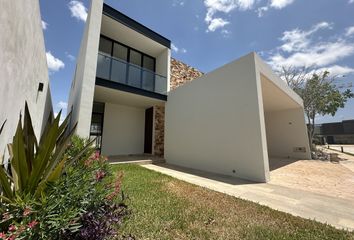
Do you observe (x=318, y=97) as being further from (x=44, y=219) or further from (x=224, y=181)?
(x=44, y=219)

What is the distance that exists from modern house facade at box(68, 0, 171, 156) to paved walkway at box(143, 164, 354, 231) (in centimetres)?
499

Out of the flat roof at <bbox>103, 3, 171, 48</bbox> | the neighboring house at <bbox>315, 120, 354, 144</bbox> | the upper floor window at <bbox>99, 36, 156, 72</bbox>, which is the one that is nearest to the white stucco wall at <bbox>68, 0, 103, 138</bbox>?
the flat roof at <bbox>103, 3, 171, 48</bbox>

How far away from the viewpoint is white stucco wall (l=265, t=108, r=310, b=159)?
9.55 metres

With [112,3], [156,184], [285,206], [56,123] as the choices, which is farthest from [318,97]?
[56,123]

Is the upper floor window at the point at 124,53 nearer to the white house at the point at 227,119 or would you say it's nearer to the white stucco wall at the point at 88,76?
the white stucco wall at the point at 88,76

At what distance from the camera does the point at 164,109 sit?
9305 mm

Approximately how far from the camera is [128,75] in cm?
759

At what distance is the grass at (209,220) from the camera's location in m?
2.04

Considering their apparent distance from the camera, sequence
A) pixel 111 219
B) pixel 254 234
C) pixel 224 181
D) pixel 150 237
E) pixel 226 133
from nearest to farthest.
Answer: pixel 111 219, pixel 150 237, pixel 254 234, pixel 224 181, pixel 226 133

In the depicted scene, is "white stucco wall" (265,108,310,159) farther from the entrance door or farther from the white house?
the entrance door

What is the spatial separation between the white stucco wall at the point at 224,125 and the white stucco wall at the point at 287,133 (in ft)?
22.6

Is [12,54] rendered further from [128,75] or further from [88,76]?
[128,75]

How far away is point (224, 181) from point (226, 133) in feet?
5.36

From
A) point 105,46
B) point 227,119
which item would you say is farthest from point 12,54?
point 105,46
